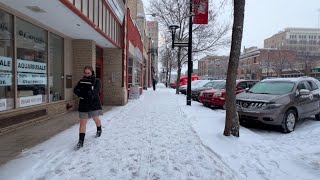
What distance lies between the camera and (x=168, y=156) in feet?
19.7

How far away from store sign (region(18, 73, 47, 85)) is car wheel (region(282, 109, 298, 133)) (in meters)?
7.46

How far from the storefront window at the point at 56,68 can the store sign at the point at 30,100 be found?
1012 millimetres

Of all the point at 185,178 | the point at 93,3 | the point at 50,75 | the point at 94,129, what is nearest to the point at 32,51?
the point at 50,75

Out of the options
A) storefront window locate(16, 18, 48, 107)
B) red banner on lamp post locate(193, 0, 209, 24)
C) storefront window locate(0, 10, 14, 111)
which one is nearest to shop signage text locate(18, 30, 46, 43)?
storefront window locate(16, 18, 48, 107)

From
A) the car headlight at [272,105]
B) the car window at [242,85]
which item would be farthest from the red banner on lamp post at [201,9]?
the car window at [242,85]

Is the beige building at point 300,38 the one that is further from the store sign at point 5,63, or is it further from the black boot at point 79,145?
the black boot at point 79,145

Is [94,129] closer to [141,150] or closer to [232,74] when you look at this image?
[141,150]

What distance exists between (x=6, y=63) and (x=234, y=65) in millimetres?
5616

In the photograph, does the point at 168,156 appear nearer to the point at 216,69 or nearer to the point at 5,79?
the point at 5,79

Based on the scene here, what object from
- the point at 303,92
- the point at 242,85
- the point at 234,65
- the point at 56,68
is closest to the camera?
the point at 234,65

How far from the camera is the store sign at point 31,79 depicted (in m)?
8.55

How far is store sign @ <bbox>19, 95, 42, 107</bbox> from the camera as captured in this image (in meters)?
8.66

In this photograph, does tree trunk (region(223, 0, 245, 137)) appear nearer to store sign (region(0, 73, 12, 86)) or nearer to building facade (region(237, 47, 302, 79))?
store sign (region(0, 73, 12, 86))

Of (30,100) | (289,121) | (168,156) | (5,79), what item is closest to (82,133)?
(168,156)
